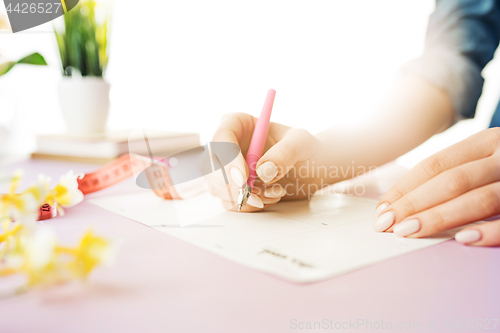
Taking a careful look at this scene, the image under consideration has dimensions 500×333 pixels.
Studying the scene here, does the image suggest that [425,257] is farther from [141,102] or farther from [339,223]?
[141,102]

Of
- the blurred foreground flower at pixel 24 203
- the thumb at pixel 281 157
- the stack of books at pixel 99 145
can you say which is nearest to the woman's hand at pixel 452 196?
the thumb at pixel 281 157

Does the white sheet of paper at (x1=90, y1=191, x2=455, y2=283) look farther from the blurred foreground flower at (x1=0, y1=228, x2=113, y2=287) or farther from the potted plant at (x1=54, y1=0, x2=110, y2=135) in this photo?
the potted plant at (x1=54, y1=0, x2=110, y2=135)

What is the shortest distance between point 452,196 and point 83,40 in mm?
1191

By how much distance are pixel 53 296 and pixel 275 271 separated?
0.68ft

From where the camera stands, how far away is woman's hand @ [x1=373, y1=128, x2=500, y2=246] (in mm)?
483

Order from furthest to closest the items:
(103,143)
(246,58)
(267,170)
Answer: (246,58) → (103,143) → (267,170)

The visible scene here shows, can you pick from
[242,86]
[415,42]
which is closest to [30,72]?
[242,86]

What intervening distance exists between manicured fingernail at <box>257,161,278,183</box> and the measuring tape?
19 centimetres

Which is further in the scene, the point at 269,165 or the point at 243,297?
the point at 269,165

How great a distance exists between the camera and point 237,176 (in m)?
0.59

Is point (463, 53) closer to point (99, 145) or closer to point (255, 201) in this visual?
point (255, 201)

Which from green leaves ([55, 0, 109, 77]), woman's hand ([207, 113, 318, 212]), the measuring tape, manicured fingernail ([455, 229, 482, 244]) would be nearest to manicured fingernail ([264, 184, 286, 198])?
woman's hand ([207, 113, 318, 212])

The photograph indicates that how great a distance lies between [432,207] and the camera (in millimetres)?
517

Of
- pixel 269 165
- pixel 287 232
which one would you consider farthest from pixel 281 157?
pixel 287 232
